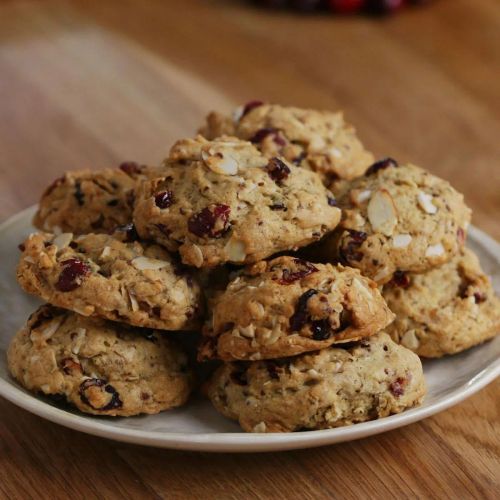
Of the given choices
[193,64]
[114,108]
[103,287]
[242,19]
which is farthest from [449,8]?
[103,287]

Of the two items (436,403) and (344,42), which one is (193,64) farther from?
(436,403)

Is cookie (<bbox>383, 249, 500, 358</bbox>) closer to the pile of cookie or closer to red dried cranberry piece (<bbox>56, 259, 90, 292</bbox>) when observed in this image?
the pile of cookie

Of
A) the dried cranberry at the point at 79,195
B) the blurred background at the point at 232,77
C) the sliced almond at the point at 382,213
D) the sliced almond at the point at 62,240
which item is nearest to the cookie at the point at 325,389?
the sliced almond at the point at 382,213

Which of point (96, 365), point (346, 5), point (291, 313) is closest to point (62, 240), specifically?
point (96, 365)

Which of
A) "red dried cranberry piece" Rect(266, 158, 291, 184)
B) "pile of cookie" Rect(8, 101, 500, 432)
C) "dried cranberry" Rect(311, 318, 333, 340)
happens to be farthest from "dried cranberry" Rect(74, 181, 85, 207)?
"dried cranberry" Rect(311, 318, 333, 340)

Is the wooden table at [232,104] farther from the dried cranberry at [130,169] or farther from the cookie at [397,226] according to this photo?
the dried cranberry at [130,169]

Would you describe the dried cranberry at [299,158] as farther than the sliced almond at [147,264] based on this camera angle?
Yes
